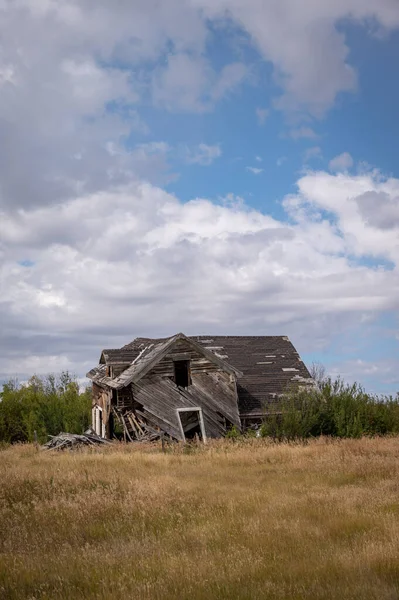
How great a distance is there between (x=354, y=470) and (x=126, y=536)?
7.88m

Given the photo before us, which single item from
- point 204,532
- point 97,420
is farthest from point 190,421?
point 204,532

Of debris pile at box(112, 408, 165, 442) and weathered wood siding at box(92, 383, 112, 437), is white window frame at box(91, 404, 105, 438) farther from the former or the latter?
debris pile at box(112, 408, 165, 442)

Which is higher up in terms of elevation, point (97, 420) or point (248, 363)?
point (248, 363)

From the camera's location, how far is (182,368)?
97.6ft

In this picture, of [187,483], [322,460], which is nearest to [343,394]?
[322,460]

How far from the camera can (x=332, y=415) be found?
87.2ft

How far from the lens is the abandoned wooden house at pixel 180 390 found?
27.7 m

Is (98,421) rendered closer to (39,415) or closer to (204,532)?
(39,415)

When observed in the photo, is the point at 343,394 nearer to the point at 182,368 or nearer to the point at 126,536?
the point at 182,368

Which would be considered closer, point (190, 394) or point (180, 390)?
point (180, 390)

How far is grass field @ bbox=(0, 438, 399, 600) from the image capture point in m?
6.70

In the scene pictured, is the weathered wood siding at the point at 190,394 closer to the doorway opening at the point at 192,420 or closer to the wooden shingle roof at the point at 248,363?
the doorway opening at the point at 192,420

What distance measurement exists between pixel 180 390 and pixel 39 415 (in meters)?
11.4

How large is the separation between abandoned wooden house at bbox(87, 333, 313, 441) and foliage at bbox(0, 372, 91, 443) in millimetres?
3980
